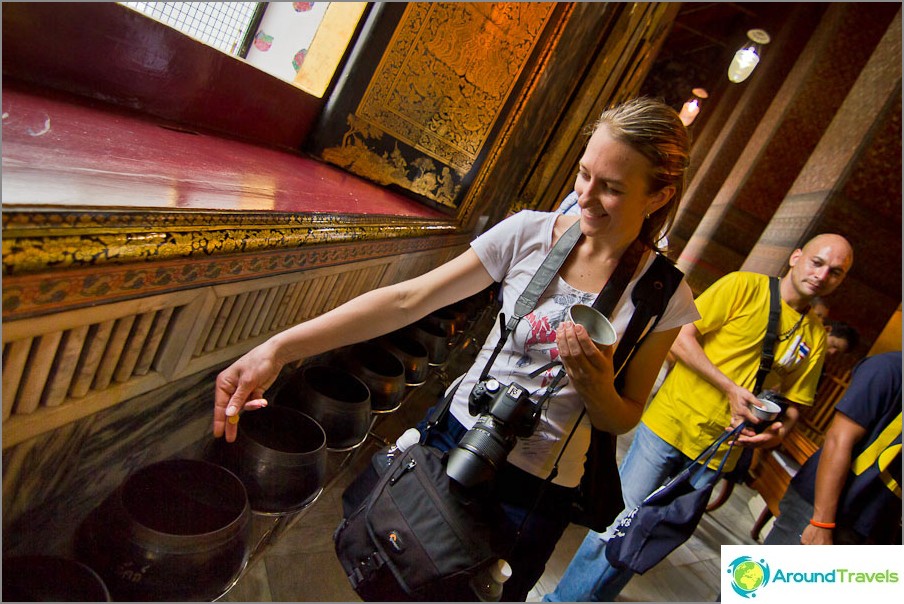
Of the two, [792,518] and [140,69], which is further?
[792,518]

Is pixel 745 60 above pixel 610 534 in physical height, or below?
above

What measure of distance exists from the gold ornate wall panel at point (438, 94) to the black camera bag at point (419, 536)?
208 centimetres

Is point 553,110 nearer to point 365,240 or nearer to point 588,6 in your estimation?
point 588,6

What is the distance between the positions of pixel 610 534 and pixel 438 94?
2.46 m

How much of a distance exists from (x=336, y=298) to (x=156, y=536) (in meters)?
1.18

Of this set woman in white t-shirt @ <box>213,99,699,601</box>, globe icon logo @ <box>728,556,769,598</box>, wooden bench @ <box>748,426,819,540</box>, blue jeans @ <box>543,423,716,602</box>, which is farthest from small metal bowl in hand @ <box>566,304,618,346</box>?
wooden bench @ <box>748,426,819,540</box>

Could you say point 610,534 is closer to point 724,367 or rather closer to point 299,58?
point 724,367

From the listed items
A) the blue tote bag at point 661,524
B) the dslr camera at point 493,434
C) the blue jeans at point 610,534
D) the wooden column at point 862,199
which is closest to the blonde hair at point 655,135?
the dslr camera at point 493,434

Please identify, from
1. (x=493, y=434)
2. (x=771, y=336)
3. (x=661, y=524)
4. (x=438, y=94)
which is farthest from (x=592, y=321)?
(x=438, y=94)

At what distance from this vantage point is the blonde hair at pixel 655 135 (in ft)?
3.70

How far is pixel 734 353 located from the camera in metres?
2.40

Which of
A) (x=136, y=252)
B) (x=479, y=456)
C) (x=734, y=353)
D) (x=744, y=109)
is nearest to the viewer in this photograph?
(x=136, y=252)

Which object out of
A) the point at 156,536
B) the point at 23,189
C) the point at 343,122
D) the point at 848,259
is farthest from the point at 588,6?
the point at 156,536

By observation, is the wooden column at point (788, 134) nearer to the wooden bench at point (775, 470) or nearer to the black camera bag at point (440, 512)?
the wooden bench at point (775, 470)
